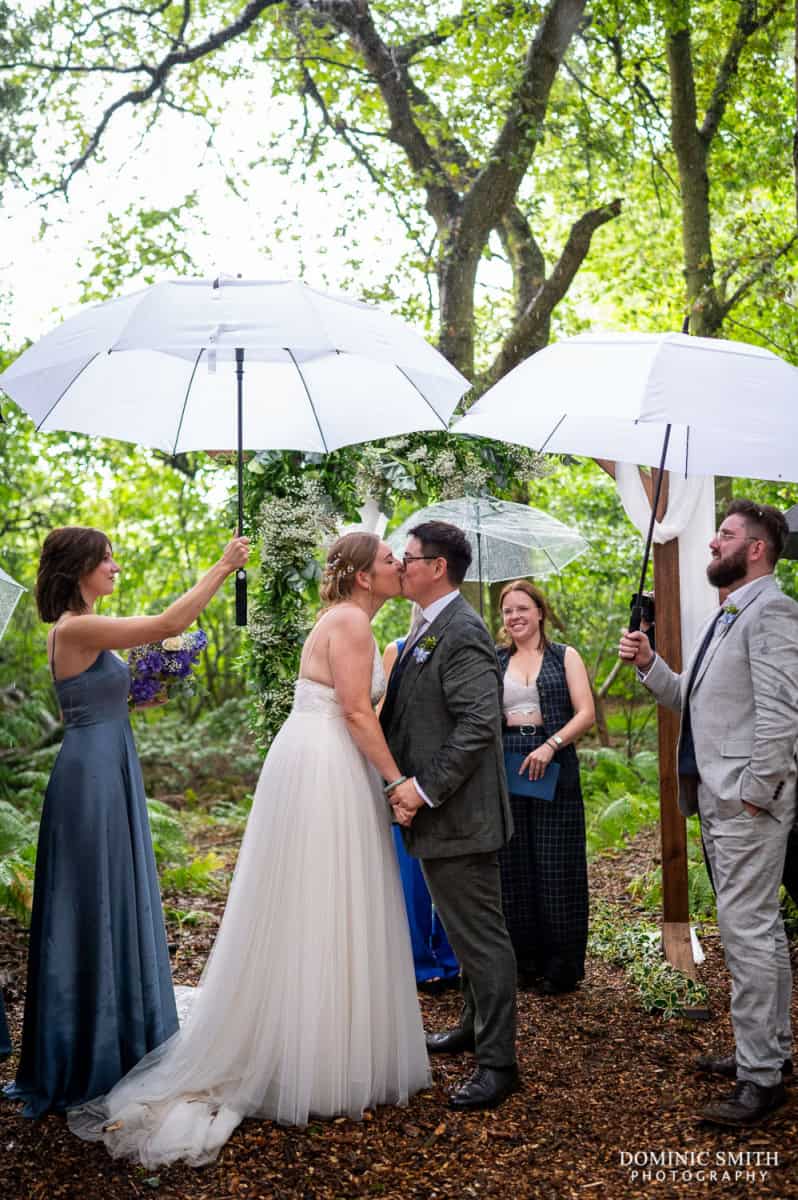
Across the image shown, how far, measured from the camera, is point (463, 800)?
401cm

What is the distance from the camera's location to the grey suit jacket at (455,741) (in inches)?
155

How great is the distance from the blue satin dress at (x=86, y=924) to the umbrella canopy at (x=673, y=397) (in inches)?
76.3

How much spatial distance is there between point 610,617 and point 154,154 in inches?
294

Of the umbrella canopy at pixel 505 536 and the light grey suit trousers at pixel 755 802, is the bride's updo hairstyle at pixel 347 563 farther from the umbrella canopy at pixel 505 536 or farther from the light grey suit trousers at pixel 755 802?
the umbrella canopy at pixel 505 536

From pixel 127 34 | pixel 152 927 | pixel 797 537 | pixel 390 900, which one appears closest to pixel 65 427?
pixel 152 927

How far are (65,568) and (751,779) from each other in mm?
2631

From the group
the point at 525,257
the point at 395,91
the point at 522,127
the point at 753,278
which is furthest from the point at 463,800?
the point at 525,257

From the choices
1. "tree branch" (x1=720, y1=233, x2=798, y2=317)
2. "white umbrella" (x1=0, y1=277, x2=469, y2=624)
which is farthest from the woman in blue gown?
"tree branch" (x1=720, y1=233, x2=798, y2=317)

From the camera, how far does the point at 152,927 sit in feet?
13.7

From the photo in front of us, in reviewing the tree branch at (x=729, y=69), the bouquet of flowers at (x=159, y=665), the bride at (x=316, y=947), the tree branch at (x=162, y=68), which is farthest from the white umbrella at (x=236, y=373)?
the tree branch at (x=162, y=68)

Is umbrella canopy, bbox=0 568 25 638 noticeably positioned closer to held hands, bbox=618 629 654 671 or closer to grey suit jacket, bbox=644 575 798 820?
held hands, bbox=618 629 654 671

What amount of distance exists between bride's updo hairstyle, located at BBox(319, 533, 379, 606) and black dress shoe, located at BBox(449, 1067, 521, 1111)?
1.87 meters

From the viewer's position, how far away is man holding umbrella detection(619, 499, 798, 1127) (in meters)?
3.76

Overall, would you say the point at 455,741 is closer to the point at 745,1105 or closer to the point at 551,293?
the point at 745,1105
